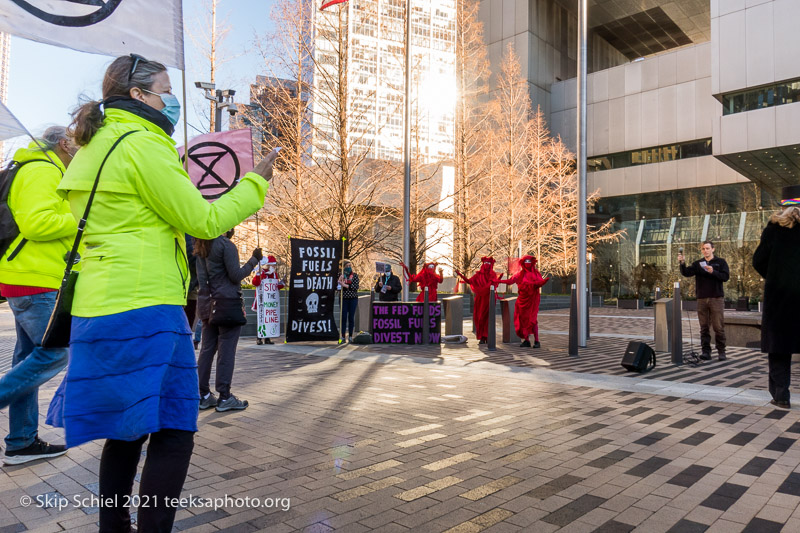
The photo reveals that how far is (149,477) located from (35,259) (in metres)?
2.43

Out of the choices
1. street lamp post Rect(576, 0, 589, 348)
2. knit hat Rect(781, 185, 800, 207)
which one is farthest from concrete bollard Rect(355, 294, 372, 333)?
knit hat Rect(781, 185, 800, 207)

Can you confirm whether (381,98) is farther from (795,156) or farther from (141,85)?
(795,156)

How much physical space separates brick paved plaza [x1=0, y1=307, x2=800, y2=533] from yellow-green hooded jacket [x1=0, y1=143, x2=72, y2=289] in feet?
4.35

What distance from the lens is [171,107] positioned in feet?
7.50

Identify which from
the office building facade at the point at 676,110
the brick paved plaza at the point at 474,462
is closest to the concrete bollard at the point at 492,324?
the brick paved plaza at the point at 474,462

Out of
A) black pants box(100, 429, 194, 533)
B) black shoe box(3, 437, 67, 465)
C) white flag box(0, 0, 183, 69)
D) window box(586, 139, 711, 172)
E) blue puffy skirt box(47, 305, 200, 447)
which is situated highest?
window box(586, 139, 711, 172)

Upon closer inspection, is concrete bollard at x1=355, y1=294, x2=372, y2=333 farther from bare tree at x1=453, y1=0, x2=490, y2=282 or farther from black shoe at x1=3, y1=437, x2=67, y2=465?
black shoe at x1=3, y1=437, x2=67, y2=465

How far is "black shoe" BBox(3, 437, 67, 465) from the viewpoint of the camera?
3.79 metres

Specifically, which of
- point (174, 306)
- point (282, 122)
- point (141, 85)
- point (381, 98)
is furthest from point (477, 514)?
point (381, 98)

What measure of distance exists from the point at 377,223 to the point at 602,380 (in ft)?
39.2

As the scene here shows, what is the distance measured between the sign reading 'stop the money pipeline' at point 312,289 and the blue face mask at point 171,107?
911cm

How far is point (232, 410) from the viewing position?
5512mm

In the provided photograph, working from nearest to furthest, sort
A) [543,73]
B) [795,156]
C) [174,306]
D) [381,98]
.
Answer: [174,306] < [381,98] < [795,156] < [543,73]

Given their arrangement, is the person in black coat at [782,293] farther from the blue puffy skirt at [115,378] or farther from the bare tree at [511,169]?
the bare tree at [511,169]
